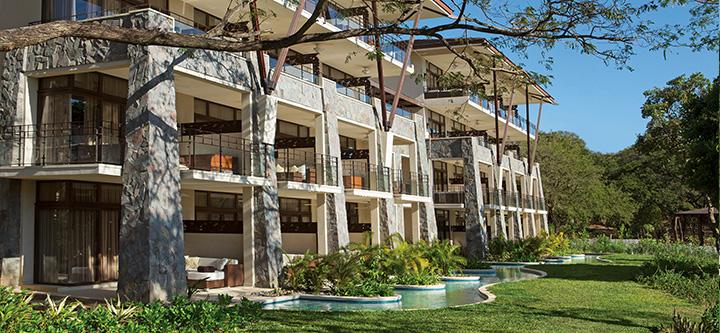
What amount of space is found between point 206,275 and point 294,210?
10.7 m

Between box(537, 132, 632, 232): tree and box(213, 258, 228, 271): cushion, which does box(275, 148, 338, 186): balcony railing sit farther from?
box(537, 132, 632, 232): tree

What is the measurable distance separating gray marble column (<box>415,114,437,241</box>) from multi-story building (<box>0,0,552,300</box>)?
277cm

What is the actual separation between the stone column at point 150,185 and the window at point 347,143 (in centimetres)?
1510

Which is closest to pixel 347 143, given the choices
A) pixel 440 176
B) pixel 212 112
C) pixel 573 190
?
pixel 212 112

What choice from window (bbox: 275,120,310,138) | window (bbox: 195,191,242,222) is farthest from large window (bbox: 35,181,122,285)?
window (bbox: 275,120,310,138)

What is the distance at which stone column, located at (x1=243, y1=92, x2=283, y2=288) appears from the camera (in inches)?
760

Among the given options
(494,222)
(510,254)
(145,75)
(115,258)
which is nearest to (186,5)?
(145,75)

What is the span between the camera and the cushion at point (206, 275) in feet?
59.4

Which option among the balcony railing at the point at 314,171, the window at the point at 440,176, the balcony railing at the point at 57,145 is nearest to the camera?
the balcony railing at the point at 57,145

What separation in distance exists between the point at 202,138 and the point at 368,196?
7.21 metres

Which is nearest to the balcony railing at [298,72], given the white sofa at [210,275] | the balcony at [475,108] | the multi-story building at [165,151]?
the multi-story building at [165,151]

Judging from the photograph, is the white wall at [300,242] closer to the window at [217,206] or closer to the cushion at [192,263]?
the window at [217,206]

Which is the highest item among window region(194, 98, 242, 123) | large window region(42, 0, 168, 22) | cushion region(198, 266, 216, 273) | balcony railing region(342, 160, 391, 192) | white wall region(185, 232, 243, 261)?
large window region(42, 0, 168, 22)

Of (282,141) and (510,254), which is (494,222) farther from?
(282,141)
